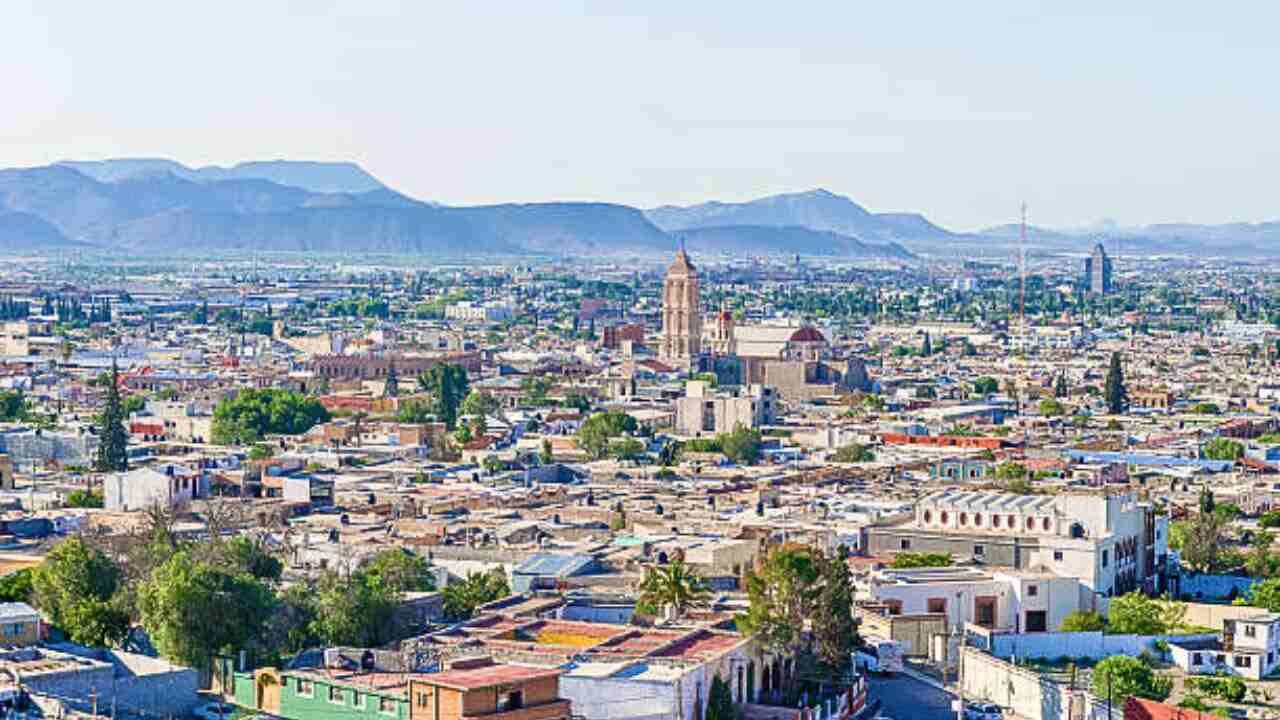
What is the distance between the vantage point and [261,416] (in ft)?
227

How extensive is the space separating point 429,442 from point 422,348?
154 ft

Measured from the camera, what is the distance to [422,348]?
111000mm

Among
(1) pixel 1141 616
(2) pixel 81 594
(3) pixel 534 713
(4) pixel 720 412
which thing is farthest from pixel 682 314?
(3) pixel 534 713

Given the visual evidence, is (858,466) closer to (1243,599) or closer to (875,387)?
(1243,599)

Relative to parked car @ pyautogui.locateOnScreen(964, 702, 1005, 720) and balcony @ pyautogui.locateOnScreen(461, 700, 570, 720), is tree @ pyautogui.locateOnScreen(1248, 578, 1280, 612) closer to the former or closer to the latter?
parked car @ pyautogui.locateOnScreen(964, 702, 1005, 720)

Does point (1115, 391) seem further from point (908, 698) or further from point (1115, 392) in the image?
point (908, 698)

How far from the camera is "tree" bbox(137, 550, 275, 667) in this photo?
2802 cm

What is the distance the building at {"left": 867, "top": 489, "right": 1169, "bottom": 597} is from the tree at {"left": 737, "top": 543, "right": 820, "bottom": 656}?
311 inches

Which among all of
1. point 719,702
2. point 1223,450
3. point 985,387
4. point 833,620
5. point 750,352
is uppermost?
point 833,620

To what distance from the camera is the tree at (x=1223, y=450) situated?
62375mm

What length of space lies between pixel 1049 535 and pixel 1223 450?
86.5 feet

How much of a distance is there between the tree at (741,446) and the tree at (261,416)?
1233 cm

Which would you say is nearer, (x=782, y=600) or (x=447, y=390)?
(x=782, y=600)

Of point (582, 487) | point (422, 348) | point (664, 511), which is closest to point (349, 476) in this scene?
point (582, 487)
